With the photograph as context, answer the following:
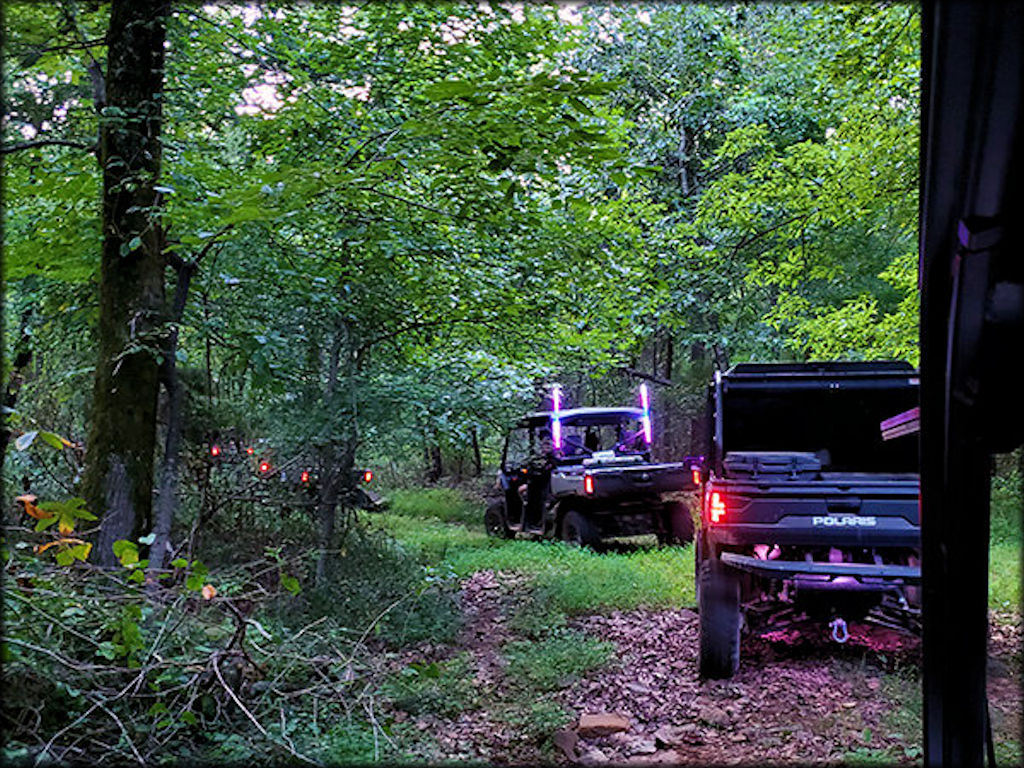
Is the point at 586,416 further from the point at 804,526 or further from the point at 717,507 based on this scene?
the point at 804,526

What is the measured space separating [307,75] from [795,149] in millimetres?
8590

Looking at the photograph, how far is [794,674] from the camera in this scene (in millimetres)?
6148

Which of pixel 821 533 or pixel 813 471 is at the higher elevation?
pixel 813 471

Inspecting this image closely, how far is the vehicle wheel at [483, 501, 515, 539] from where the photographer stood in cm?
1465

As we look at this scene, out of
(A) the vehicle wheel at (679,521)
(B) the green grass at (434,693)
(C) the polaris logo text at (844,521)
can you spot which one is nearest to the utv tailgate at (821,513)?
(C) the polaris logo text at (844,521)

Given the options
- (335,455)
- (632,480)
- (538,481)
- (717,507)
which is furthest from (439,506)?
(717,507)

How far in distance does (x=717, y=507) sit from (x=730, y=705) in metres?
1.46

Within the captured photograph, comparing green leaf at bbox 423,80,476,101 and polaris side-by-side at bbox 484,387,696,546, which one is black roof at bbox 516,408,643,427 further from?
green leaf at bbox 423,80,476,101

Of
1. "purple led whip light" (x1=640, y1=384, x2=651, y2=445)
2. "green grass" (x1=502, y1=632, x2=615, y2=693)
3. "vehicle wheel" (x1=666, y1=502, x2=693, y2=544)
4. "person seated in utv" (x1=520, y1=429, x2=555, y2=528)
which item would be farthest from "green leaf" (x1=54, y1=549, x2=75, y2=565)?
"purple led whip light" (x1=640, y1=384, x2=651, y2=445)

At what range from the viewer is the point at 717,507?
235 inches

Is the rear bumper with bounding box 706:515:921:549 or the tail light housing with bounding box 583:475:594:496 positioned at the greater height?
the rear bumper with bounding box 706:515:921:549

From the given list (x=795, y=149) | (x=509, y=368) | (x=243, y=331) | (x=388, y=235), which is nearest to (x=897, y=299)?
(x=795, y=149)

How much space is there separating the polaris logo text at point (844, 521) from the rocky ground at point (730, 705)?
1.24 m

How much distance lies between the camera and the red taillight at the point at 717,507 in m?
5.94
